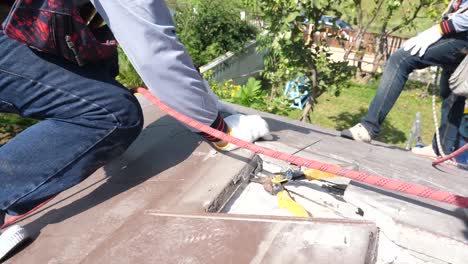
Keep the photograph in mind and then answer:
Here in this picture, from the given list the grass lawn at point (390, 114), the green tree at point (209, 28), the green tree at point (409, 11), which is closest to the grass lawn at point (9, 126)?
the green tree at point (209, 28)

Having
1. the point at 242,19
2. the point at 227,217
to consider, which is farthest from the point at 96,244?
the point at 242,19

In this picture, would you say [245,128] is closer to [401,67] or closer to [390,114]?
[401,67]

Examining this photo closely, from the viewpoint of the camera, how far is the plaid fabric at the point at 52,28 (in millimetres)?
1413

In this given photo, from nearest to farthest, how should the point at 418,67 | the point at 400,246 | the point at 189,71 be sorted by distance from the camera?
the point at 400,246
the point at 189,71
the point at 418,67

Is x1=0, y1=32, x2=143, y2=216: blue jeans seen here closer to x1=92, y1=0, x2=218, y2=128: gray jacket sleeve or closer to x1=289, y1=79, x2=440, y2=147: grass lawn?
x1=92, y1=0, x2=218, y2=128: gray jacket sleeve

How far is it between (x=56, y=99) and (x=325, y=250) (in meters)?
1.16

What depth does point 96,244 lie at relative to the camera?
147cm

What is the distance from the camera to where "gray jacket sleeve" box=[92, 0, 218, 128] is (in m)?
1.49

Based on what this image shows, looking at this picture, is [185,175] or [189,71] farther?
[185,175]

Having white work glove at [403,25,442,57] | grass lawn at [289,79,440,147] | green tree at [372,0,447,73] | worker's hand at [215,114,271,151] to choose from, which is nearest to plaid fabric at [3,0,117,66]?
worker's hand at [215,114,271,151]

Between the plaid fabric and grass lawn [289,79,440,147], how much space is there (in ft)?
17.5

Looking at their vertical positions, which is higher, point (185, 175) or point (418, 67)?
point (418, 67)

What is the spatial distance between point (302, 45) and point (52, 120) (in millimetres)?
3241

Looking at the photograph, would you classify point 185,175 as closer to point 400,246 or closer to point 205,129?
point 205,129
